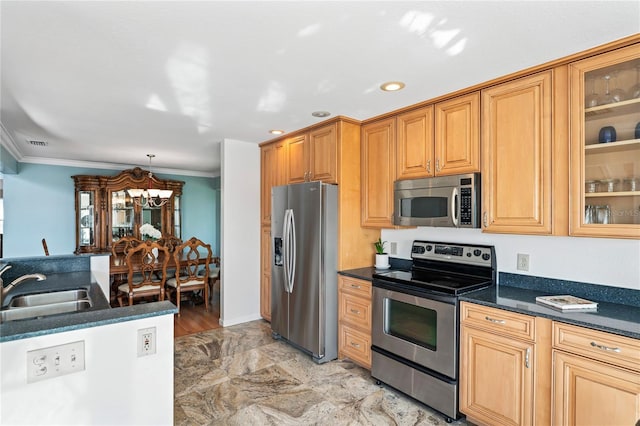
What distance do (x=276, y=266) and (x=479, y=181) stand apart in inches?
86.8

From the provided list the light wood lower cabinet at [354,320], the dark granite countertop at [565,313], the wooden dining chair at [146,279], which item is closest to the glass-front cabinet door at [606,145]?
the dark granite countertop at [565,313]

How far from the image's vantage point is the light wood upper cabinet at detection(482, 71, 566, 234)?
83.6 inches

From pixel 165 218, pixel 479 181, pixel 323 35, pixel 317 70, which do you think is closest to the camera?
pixel 323 35

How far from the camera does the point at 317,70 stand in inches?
87.0

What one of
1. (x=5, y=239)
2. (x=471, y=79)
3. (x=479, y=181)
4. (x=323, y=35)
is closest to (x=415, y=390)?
(x=479, y=181)

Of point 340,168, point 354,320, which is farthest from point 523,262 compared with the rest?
point 340,168

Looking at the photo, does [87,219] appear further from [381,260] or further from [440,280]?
[440,280]

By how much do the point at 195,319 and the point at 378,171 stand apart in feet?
10.0

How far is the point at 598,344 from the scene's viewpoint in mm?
1673

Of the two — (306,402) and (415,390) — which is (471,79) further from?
(306,402)

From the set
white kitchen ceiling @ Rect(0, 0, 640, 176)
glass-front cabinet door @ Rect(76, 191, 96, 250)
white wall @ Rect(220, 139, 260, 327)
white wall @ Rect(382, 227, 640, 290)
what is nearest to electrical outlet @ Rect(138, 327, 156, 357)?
white kitchen ceiling @ Rect(0, 0, 640, 176)

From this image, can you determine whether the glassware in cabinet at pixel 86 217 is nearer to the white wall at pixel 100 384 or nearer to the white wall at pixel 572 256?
the white wall at pixel 100 384

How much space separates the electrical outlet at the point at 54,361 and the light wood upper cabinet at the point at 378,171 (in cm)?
242

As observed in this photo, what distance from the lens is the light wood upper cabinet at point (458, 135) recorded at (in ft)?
8.13
